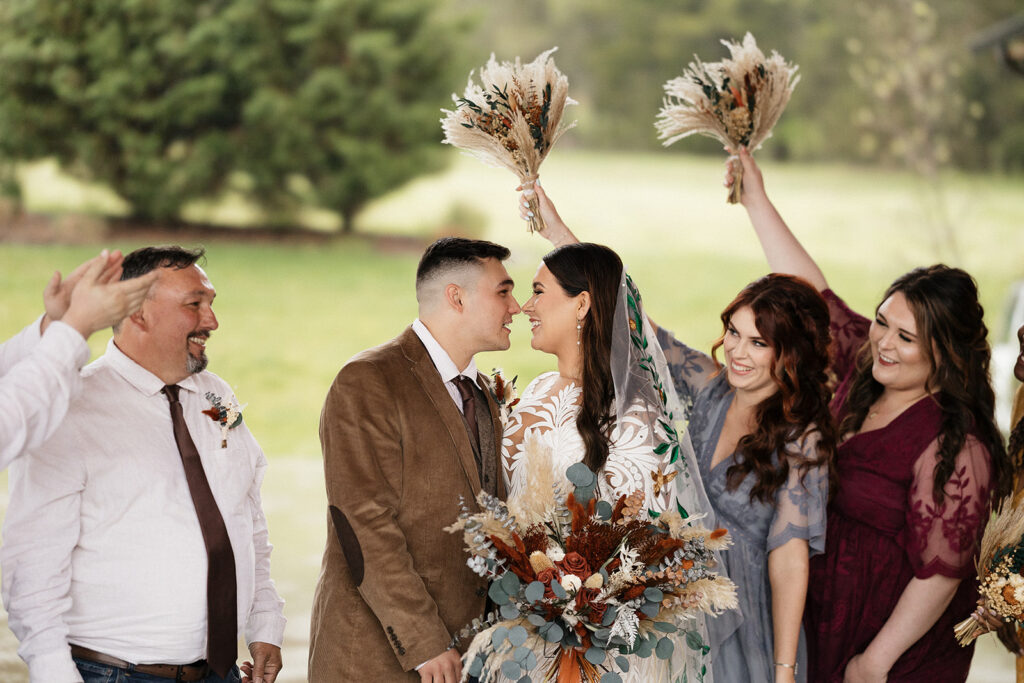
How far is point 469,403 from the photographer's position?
271 cm

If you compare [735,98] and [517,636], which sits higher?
[735,98]

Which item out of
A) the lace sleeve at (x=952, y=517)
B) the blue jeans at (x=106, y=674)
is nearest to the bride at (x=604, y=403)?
the lace sleeve at (x=952, y=517)

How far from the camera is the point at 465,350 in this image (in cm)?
271

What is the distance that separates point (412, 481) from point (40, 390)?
88 centimetres

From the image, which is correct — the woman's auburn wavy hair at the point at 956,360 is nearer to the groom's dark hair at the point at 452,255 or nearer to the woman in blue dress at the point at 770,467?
the woman in blue dress at the point at 770,467

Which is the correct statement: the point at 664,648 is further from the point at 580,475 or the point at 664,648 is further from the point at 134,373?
the point at 134,373

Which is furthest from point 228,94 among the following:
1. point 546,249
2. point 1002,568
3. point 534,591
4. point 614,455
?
point 1002,568

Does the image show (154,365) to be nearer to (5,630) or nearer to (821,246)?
(5,630)

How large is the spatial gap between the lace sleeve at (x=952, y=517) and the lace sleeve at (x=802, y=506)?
26 cm

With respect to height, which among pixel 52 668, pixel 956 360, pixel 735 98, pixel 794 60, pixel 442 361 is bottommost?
pixel 52 668

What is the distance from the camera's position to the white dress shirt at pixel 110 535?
228cm

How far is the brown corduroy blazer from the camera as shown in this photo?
246 centimetres

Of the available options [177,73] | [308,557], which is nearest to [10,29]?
[177,73]

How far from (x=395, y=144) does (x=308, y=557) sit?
8407mm
